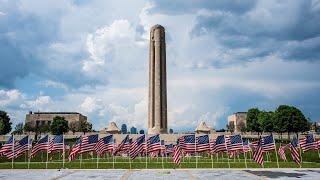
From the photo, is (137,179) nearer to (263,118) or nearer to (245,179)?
(245,179)

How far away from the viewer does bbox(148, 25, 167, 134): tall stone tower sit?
86.8 metres

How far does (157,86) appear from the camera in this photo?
3428 inches

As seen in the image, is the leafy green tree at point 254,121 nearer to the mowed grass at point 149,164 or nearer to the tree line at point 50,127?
the tree line at point 50,127

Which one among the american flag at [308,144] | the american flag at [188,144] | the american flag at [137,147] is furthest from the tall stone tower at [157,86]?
the american flag at [188,144]

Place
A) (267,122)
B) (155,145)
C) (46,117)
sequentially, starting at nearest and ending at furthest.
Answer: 1. (155,145)
2. (267,122)
3. (46,117)

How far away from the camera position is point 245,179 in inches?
873

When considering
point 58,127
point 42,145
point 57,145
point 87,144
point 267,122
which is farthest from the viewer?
point 58,127

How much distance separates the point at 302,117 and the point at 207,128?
103ft

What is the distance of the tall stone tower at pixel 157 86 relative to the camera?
3415 inches

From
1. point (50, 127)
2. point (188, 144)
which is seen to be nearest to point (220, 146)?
point (188, 144)

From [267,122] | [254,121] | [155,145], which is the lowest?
[155,145]

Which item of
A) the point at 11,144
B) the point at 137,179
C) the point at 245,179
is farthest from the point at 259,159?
the point at 11,144

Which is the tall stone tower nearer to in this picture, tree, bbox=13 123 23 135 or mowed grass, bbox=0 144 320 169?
mowed grass, bbox=0 144 320 169

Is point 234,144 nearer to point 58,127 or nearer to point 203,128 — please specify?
point 203,128
